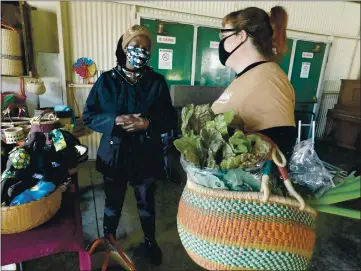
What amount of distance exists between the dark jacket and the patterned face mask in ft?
0.29

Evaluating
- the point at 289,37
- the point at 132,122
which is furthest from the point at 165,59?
the point at 132,122

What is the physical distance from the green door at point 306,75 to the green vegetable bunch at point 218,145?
468cm

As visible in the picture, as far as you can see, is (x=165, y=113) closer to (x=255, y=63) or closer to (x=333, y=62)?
(x=255, y=63)

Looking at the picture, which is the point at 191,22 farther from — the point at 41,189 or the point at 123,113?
the point at 41,189

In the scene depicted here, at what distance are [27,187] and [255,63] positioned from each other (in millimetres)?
878

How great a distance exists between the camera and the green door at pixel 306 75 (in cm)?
481

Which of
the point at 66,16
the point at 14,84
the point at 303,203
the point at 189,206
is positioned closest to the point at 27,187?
the point at 189,206

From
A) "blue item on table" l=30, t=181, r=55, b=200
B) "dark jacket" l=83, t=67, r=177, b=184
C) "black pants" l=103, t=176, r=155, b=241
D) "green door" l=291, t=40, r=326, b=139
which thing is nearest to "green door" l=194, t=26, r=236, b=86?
"green door" l=291, t=40, r=326, b=139

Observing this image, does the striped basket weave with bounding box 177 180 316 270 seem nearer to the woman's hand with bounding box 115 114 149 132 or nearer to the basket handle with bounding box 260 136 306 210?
the basket handle with bounding box 260 136 306 210

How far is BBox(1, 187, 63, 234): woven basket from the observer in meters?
0.76

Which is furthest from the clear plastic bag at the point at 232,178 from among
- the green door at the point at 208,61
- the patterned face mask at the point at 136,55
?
the green door at the point at 208,61

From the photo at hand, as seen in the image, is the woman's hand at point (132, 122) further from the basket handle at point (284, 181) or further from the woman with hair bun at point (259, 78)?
the basket handle at point (284, 181)

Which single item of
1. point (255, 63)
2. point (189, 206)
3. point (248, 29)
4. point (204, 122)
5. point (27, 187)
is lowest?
point (27, 187)

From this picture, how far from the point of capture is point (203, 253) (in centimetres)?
51
